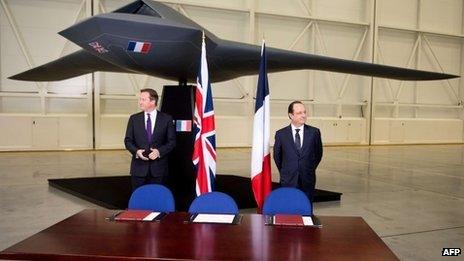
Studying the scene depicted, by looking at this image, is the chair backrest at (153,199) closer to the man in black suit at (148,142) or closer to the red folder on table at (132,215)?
the red folder on table at (132,215)

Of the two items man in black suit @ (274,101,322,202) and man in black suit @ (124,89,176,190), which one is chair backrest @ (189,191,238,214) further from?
man in black suit @ (124,89,176,190)

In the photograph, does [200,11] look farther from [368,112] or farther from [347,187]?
[347,187]

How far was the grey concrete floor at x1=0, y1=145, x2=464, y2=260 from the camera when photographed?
16.9 feet

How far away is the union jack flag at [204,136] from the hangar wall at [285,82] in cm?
720

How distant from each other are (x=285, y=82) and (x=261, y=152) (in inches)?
493

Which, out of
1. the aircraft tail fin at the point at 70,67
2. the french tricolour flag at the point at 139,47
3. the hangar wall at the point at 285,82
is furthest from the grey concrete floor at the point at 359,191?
the french tricolour flag at the point at 139,47

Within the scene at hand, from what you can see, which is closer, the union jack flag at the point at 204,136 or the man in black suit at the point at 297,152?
the man in black suit at the point at 297,152

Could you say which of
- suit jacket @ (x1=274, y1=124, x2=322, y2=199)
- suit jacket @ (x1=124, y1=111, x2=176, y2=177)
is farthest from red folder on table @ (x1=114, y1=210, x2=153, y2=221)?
suit jacket @ (x1=124, y1=111, x2=176, y2=177)

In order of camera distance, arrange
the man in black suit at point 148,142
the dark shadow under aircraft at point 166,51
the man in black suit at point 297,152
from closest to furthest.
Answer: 1. the man in black suit at point 297,152
2. the dark shadow under aircraft at point 166,51
3. the man in black suit at point 148,142

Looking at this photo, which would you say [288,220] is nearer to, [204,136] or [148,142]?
[204,136]

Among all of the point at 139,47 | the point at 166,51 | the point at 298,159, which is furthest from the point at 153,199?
the point at 166,51

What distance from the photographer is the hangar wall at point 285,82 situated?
531 inches

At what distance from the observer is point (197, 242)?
2553 millimetres

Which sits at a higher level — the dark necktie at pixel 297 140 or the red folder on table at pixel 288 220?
the dark necktie at pixel 297 140
